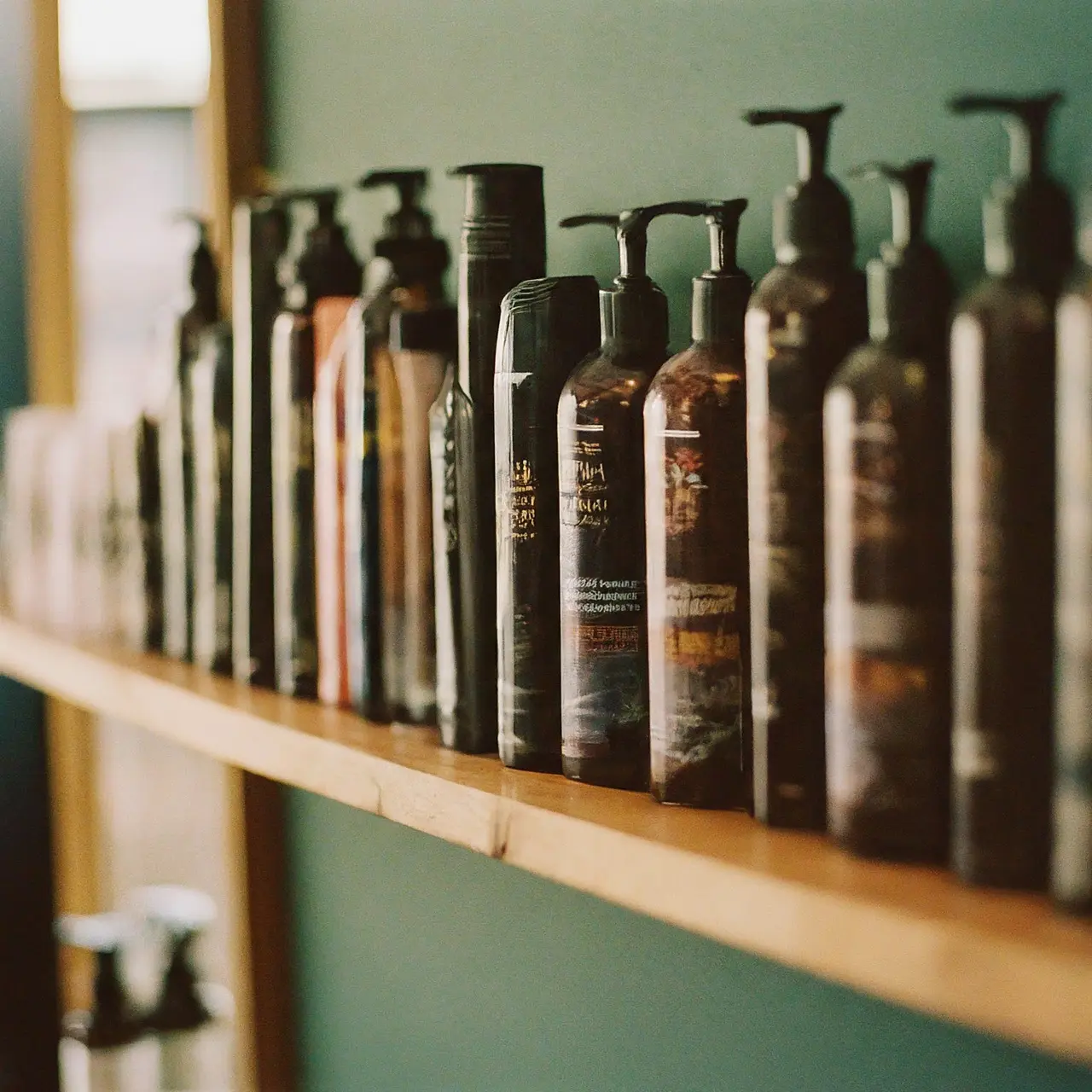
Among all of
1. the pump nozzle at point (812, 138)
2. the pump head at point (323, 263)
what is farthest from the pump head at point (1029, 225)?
the pump head at point (323, 263)

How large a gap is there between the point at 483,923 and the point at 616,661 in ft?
1.51

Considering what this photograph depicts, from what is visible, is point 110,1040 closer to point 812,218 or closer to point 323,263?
point 323,263

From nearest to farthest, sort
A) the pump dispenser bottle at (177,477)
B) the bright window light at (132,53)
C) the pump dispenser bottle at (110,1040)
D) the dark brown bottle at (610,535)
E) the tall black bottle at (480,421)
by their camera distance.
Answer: the dark brown bottle at (610,535) → the tall black bottle at (480,421) → the pump dispenser bottle at (177,477) → the pump dispenser bottle at (110,1040) → the bright window light at (132,53)

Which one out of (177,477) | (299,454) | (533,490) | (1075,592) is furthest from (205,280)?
(1075,592)

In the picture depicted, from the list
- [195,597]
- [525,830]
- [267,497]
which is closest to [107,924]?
[195,597]

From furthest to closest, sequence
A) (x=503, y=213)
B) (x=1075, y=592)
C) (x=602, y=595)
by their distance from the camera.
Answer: (x=503, y=213) → (x=602, y=595) → (x=1075, y=592)

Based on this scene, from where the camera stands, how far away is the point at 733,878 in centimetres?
49

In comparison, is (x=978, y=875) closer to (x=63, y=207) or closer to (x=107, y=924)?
(x=107, y=924)

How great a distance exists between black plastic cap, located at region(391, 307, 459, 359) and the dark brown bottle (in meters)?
0.18

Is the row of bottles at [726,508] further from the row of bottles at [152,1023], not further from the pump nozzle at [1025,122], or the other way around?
the row of bottles at [152,1023]

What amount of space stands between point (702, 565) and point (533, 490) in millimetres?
118

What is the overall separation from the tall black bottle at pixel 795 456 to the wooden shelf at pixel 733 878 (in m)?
0.03

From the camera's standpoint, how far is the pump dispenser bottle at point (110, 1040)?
1242 millimetres

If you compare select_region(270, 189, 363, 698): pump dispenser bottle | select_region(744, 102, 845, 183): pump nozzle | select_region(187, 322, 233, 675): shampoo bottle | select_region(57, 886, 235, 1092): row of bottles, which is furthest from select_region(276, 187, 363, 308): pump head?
select_region(57, 886, 235, 1092): row of bottles
